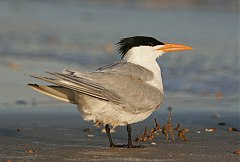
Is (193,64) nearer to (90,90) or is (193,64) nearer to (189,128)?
(189,128)

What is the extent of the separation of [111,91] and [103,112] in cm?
19

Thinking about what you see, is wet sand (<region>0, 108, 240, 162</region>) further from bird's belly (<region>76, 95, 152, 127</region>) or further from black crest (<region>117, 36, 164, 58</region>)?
black crest (<region>117, 36, 164, 58</region>)

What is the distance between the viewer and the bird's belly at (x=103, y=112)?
5.68 meters

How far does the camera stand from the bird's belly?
5680 mm

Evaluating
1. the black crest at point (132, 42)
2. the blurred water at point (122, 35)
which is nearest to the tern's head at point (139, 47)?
the black crest at point (132, 42)

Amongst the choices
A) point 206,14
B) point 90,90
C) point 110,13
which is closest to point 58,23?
point 110,13

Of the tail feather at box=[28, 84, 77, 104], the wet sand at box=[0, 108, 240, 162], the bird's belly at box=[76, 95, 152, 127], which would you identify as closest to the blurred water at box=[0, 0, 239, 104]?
the wet sand at box=[0, 108, 240, 162]

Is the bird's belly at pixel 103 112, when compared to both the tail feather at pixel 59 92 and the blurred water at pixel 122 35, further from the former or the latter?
the blurred water at pixel 122 35

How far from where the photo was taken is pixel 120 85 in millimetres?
5793

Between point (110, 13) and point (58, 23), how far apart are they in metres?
1.98

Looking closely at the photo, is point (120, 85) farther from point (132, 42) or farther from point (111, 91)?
point (132, 42)

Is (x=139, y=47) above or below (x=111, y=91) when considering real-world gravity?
above

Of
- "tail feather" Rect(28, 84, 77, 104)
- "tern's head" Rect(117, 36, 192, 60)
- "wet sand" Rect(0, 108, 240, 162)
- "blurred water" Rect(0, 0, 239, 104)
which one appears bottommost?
"wet sand" Rect(0, 108, 240, 162)

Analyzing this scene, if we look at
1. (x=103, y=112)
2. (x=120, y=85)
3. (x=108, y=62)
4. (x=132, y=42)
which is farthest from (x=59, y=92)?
(x=108, y=62)
